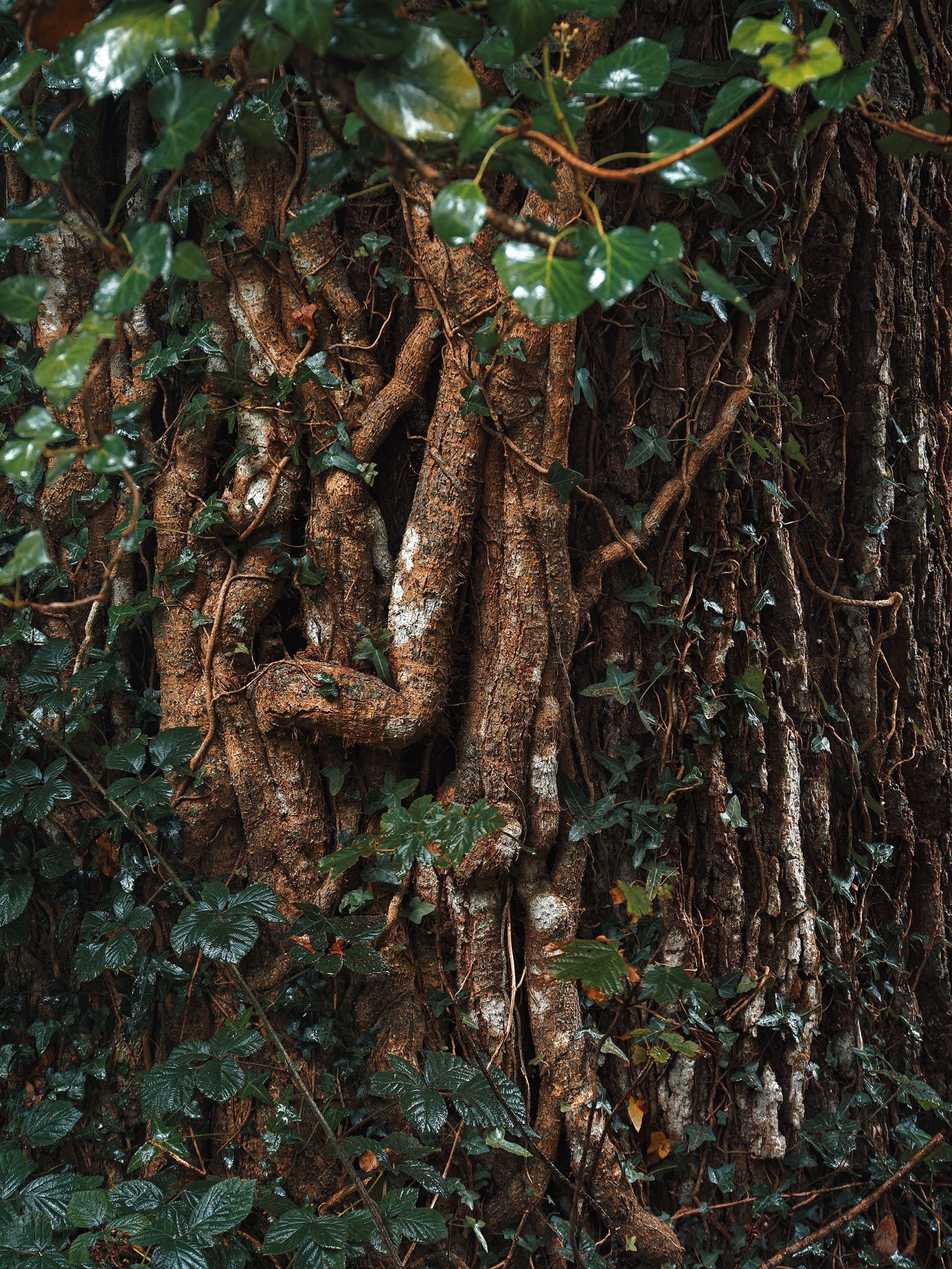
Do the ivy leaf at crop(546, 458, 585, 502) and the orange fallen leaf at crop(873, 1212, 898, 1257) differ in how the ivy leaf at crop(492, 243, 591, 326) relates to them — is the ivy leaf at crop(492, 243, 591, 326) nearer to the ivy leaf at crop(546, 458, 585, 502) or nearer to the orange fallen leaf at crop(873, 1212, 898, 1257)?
the ivy leaf at crop(546, 458, 585, 502)

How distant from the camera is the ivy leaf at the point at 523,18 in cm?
69

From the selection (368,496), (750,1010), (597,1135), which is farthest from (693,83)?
(597,1135)

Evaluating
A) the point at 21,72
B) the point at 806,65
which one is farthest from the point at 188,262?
the point at 806,65

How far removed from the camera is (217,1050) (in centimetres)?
136

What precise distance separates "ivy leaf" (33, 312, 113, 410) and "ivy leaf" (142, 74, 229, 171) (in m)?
0.13

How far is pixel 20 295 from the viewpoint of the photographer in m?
0.76

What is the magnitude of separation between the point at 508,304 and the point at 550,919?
115 cm

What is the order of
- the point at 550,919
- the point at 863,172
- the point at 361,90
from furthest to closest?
1. the point at 863,172
2. the point at 550,919
3. the point at 361,90

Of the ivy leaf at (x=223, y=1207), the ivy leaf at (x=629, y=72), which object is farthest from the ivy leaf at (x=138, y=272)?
the ivy leaf at (x=223, y=1207)

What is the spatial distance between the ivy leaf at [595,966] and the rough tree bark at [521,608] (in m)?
0.35

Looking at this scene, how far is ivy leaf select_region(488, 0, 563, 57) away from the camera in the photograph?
689 millimetres

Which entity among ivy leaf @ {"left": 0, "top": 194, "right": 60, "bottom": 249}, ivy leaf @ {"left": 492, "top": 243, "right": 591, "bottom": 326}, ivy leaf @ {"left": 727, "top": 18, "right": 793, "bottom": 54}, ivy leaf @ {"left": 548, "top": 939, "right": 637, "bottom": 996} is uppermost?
ivy leaf @ {"left": 727, "top": 18, "right": 793, "bottom": 54}

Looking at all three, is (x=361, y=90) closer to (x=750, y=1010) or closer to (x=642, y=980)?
(x=642, y=980)

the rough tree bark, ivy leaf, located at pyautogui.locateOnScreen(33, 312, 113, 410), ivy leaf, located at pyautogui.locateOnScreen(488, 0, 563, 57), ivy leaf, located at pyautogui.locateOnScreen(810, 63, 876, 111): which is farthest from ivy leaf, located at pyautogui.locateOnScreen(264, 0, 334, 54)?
the rough tree bark
